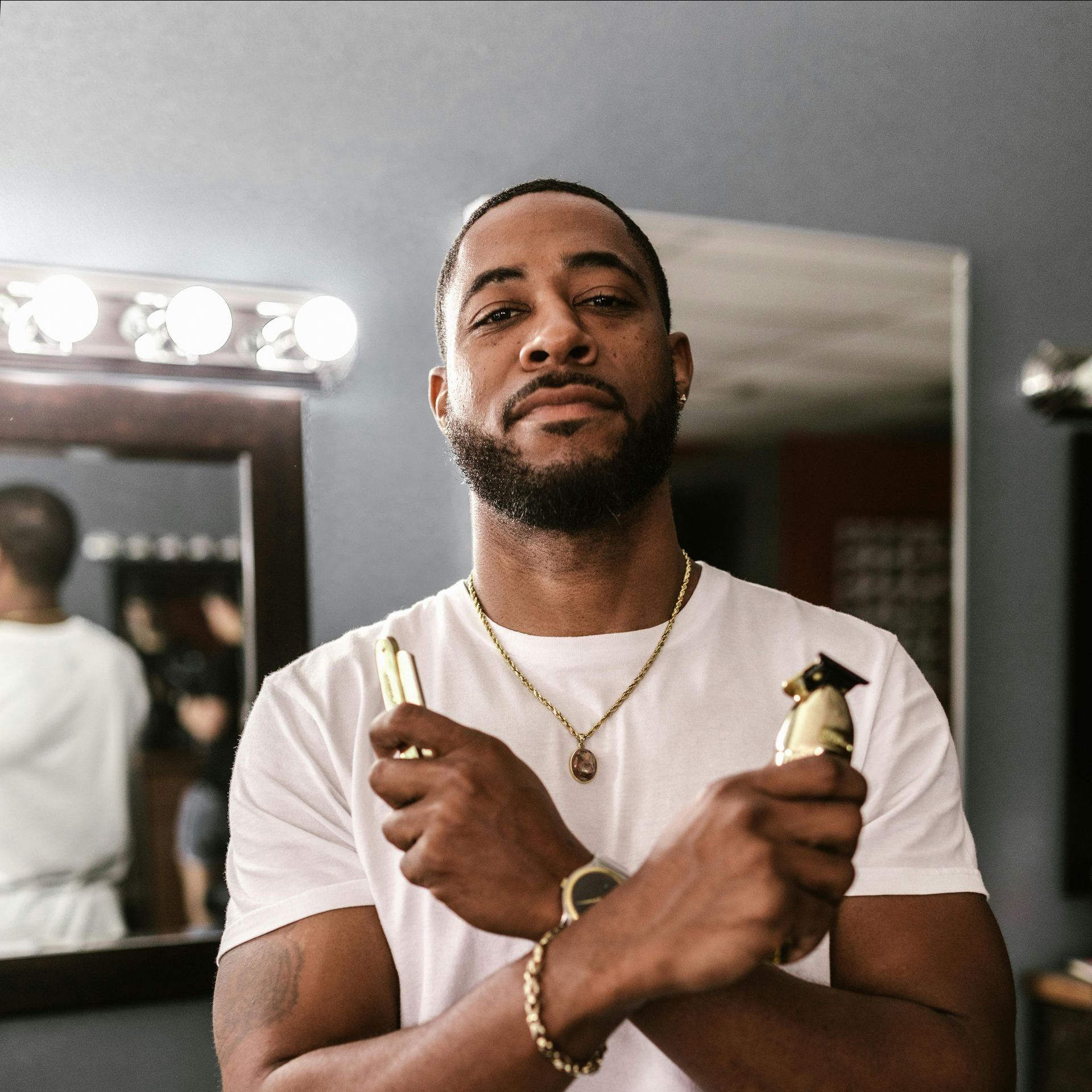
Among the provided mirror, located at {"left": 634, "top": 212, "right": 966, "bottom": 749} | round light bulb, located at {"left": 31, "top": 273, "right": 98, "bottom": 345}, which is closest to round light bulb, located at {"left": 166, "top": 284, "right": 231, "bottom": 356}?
round light bulb, located at {"left": 31, "top": 273, "right": 98, "bottom": 345}

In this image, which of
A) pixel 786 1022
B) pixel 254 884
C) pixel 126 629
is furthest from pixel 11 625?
pixel 786 1022

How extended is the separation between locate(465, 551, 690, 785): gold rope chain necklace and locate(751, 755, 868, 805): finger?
343mm

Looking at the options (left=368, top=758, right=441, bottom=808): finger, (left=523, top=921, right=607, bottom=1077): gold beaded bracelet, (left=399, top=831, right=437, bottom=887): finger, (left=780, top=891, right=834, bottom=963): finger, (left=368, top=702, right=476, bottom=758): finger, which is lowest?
(left=523, top=921, right=607, bottom=1077): gold beaded bracelet

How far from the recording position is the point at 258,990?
911mm

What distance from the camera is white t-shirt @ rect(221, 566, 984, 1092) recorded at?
0.96 meters

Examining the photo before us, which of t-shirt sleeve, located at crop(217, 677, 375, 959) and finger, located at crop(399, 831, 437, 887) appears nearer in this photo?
finger, located at crop(399, 831, 437, 887)

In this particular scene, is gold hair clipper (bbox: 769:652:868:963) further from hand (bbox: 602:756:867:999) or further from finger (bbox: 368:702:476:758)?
finger (bbox: 368:702:476:758)

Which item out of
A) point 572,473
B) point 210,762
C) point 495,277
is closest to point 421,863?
point 572,473

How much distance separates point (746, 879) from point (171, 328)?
119 centimetres

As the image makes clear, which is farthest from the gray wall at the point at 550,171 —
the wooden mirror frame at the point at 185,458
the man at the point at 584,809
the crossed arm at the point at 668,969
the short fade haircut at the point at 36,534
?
the crossed arm at the point at 668,969

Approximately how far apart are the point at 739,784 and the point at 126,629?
1.12 meters

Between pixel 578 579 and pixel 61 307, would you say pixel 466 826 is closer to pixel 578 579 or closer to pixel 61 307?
pixel 578 579

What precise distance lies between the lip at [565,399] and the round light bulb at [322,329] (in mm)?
645

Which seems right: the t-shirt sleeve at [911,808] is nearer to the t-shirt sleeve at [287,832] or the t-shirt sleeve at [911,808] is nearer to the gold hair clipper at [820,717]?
the gold hair clipper at [820,717]
